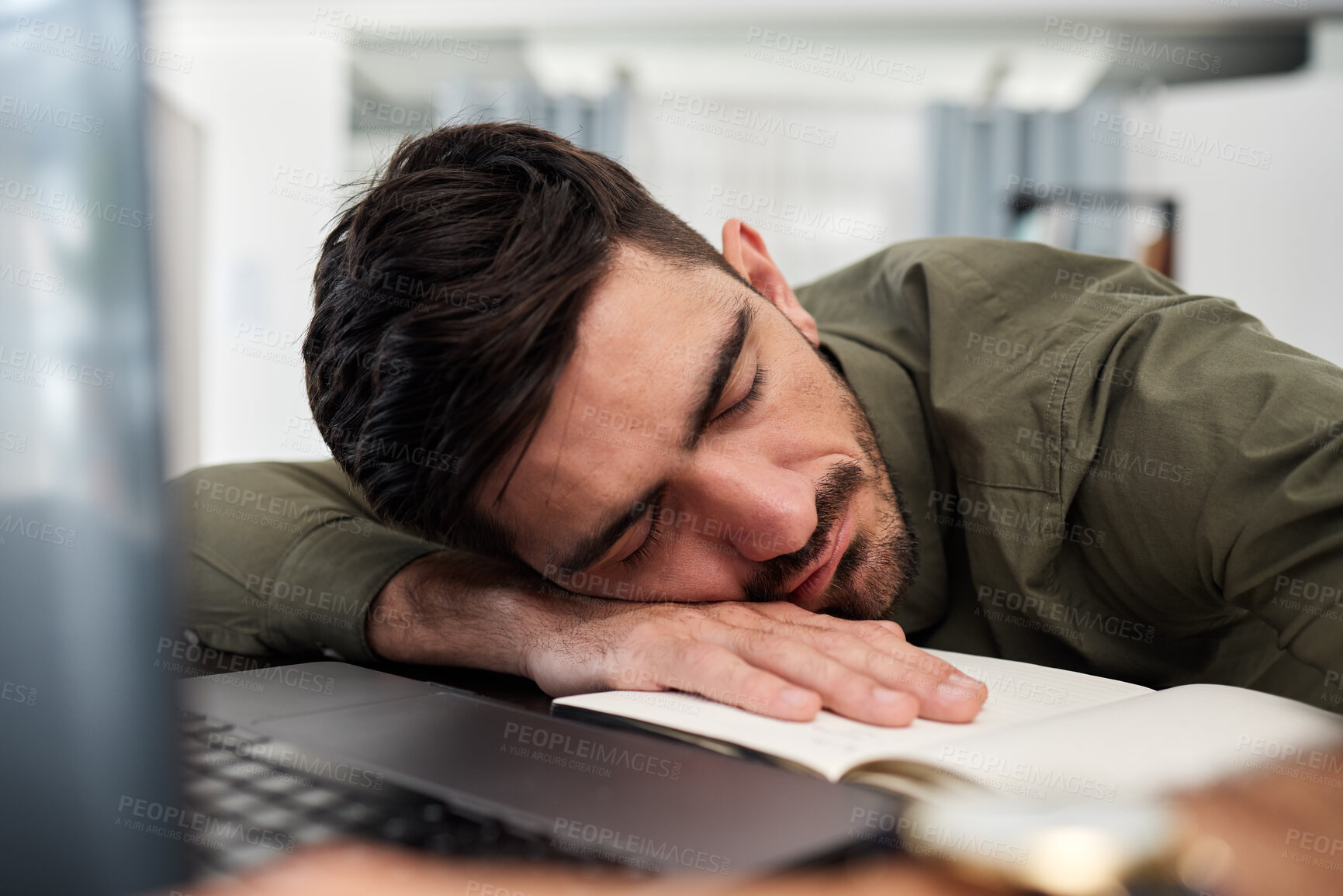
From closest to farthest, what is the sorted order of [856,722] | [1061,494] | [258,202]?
[856,722] < [1061,494] < [258,202]

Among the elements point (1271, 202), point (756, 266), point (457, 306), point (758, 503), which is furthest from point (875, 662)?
point (1271, 202)

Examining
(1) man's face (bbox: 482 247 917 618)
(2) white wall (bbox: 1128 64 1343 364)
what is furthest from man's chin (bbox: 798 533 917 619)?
(2) white wall (bbox: 1128 64 1343 364)

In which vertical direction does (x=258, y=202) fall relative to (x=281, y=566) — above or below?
above

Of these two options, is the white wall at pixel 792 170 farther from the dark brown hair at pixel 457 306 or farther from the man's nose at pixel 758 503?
the man's nose at pixel 758 503

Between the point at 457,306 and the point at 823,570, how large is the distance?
0.34 metres

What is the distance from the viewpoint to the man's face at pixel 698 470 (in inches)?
25.3

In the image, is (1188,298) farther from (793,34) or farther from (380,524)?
(793,34)

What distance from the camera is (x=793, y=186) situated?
3340 mm

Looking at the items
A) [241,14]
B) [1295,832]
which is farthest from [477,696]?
[241,14]

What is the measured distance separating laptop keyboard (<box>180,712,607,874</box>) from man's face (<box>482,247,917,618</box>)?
0.90ft

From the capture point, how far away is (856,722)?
494 millimetres

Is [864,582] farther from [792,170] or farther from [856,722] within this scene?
[792,170]

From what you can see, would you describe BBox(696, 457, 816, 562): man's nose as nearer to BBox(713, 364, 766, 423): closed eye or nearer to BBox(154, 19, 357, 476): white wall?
BBox(713, 364, 766, 423): closed eye

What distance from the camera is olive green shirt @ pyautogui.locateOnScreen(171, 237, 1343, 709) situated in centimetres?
57
